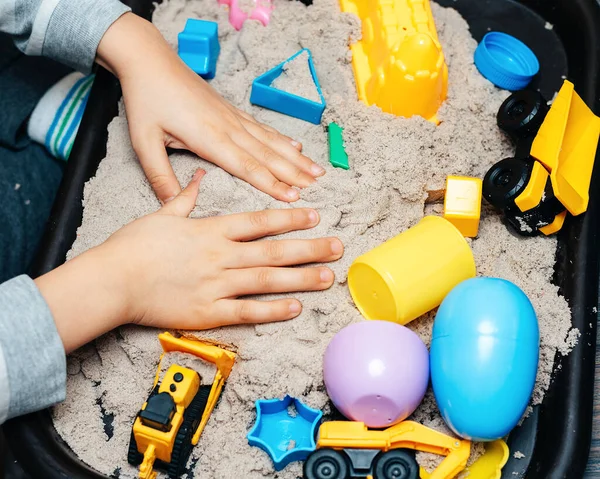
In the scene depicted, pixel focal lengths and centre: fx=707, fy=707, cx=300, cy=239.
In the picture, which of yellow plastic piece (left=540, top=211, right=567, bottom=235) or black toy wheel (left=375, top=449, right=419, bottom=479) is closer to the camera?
black toy wheel (left=375, top=449, right=419, bottom=479)

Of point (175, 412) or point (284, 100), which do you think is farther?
point (284, 100)

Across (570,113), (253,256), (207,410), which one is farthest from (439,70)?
(207,410)

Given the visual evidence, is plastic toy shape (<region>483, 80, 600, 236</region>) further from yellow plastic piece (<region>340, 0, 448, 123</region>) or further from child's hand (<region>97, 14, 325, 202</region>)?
child's hand (<region>97, 14, 325, 202</region>)

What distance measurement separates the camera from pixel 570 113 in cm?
77

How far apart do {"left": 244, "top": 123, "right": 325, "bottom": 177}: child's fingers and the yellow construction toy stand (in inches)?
8.4

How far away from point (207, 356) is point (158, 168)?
0.69ft

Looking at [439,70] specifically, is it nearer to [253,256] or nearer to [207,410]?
[253,256]

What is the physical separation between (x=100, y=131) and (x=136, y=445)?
0.36 metres

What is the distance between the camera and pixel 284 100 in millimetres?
794

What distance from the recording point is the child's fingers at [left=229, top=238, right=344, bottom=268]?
677mm

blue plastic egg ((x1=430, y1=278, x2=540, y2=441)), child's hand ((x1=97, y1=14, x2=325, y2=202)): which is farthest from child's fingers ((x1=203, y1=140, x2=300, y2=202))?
blue plastic egg ((x1=430, y1=278, x2=540, y2=441))

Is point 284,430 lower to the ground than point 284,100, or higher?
lower

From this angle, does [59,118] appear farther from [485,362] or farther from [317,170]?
[485,362]

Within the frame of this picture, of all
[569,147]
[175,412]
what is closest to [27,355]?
[175,412]
